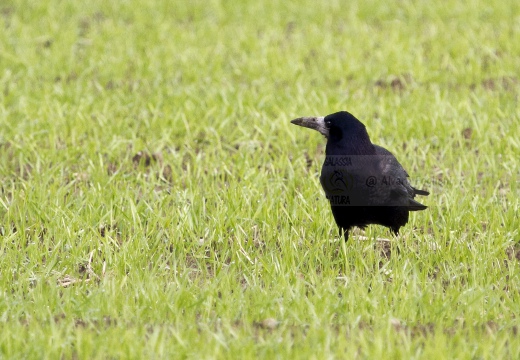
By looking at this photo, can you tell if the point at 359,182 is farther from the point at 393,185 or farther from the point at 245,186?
the point at 245,186

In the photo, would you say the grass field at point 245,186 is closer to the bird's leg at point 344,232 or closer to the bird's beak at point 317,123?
the bird's leg at point 344,232

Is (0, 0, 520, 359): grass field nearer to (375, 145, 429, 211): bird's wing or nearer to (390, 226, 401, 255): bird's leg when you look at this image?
(390, 226, 401, 255): bird's leg

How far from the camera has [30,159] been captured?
22.0 feet

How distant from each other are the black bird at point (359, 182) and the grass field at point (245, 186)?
0.64 ft

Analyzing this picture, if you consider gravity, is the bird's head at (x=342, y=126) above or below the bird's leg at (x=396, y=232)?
above

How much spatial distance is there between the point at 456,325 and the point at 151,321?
4.48 feet

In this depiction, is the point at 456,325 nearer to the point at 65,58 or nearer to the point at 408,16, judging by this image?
the point at 65,58

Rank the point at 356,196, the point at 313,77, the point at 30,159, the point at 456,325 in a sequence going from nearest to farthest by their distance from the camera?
1. the point at 456,325
2. the point at 356,196
3. the point at 30,159
4. the point at 313,77

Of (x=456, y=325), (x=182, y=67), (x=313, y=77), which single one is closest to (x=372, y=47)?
(x=313, y=77)

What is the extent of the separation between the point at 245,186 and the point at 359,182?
3.90 ft

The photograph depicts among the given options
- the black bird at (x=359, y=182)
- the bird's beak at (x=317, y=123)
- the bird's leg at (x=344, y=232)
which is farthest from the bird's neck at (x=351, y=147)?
the bird's leg at (x=344, y=232)

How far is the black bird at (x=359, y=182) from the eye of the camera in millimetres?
4914

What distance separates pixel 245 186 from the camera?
5879 mm

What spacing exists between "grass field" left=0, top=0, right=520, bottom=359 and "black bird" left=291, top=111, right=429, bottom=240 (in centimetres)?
20
